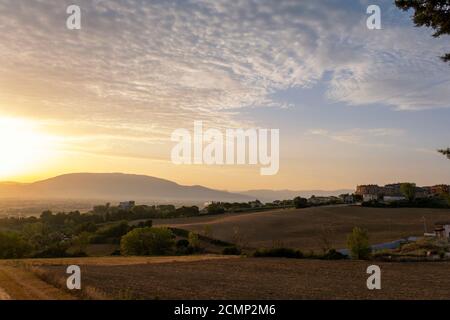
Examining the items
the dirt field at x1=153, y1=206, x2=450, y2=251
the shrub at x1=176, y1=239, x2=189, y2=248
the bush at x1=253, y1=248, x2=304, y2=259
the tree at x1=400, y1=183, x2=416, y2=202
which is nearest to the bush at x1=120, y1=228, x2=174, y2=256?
the shrub at x1=176, y1=239, x2=189, y2=248

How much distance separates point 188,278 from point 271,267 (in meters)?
12.9

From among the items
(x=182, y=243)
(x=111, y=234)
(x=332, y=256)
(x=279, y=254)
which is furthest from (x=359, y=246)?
(x=111, y=234)

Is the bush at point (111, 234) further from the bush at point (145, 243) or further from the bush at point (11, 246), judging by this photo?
the bush at point (145, 243)

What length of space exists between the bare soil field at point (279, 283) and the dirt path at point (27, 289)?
2.16 meters

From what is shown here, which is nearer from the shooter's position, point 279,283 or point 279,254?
point 279,283

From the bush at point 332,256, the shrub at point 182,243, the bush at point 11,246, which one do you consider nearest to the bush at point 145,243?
the shrub at point 182,243

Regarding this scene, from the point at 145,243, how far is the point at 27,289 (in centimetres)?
5231

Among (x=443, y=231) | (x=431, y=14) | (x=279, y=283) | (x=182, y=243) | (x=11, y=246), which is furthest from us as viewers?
(x=182, y=243)

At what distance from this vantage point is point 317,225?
99.4 m

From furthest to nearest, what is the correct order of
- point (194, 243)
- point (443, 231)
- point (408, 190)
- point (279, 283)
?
point (408, 190), point (443, 231), point (194, 243), point (279, 283)

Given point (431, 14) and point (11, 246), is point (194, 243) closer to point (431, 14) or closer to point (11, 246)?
point (11, 246)

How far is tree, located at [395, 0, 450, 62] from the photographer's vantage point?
17766 mm

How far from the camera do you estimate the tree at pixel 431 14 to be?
17.8m

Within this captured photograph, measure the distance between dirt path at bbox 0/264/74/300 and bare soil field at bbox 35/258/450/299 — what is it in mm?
2164
